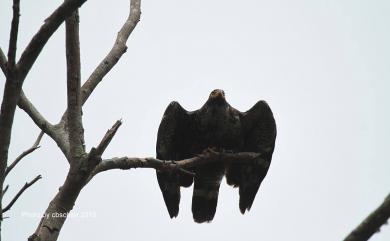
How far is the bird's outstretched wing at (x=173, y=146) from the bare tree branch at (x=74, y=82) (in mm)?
3539

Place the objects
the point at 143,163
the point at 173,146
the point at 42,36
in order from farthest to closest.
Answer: the point at 173,146 → the point at 143,163 → the point at 42,36

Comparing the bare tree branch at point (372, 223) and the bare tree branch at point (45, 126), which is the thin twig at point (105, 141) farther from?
the bare tree branch at point (372, 223)

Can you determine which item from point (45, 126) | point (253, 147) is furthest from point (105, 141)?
point (253, 147)

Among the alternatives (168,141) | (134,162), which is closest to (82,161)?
(134,162)

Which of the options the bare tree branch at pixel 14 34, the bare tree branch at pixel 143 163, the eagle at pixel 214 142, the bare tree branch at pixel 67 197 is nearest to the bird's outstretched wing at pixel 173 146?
the eagle at pixel 214 142

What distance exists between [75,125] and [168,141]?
13.3ft

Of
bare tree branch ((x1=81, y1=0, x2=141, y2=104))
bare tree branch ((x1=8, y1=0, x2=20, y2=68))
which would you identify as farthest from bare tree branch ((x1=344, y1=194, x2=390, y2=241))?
bare tree branch ((x1=81, y1=0, x2=141, y2=104))

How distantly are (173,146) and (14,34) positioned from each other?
17.6 ft

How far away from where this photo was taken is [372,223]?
120 inches

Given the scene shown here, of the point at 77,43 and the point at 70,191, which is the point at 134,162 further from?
the point at 77,43

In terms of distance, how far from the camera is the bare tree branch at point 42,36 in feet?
13.2

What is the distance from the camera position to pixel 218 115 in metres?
9.02

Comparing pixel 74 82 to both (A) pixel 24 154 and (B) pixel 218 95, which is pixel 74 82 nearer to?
(A) pixel 24 154

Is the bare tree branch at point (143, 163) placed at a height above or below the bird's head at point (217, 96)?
below
